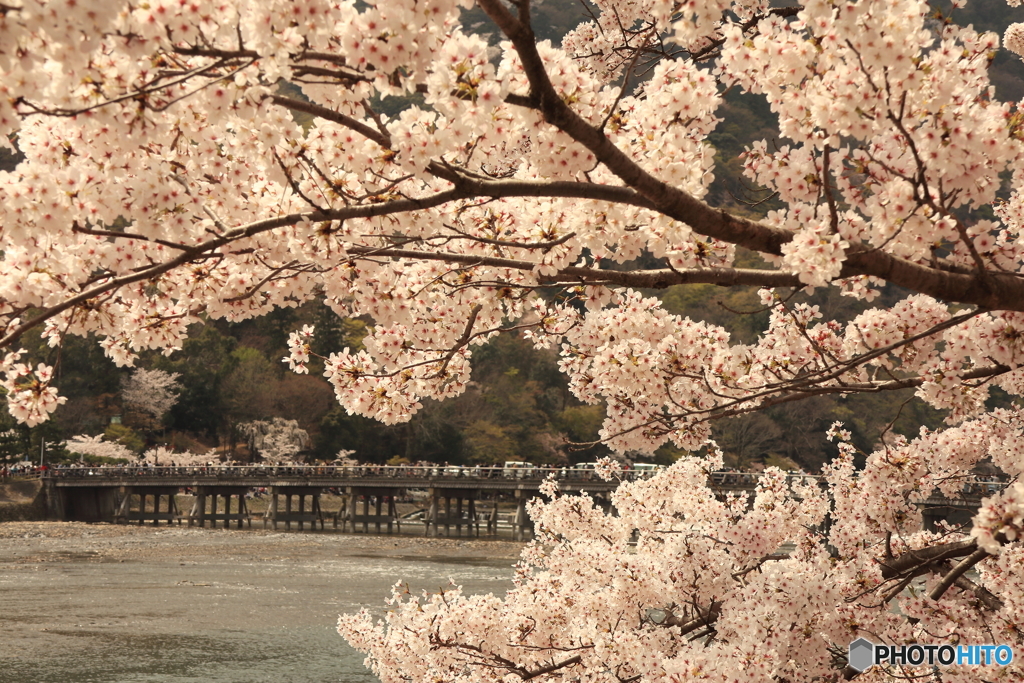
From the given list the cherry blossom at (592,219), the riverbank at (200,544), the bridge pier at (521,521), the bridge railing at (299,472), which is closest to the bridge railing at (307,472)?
the bridge railing at (299,472)

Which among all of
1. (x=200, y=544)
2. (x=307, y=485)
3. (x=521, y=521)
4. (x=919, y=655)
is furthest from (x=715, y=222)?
(x=307, y=485)

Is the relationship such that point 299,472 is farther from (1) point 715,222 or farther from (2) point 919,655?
(1) point 715,222

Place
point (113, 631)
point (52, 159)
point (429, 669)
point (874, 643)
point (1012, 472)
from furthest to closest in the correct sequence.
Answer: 1. point (113, 631)
2. point (429, 669)
3. point (1012, 472)
4. point (874, 643)
5. point (52, 159)

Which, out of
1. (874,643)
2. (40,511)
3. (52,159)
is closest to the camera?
(52,159)

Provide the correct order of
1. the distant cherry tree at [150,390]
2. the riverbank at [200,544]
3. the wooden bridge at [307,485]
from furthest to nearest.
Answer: the distant cherry tree at [150,390], the wooden bridge at [307,485], the riverbank at [200,544]

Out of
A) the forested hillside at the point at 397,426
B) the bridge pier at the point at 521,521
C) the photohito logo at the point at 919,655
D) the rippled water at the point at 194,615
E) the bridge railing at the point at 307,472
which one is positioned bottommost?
the rippled water at the point at 194,615

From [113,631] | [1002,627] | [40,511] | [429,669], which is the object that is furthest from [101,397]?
[1002,627]

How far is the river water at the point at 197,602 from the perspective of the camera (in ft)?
54.1

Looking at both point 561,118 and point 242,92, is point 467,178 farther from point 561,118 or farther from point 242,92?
point 242,92

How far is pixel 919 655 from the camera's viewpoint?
513 centimetres

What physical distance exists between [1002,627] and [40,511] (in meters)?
44.3

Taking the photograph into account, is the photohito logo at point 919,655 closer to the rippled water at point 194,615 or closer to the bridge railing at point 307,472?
the rippled water at point 194,615

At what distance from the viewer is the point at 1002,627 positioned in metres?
4.73

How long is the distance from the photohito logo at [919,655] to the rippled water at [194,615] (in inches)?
493
